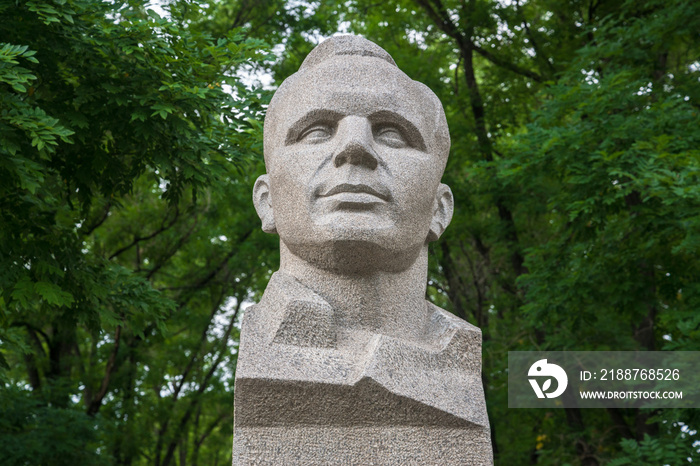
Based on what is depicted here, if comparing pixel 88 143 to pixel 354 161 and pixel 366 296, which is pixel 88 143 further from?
pixel 366 296

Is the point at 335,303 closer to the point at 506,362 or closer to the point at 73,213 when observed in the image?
the point at 73,213

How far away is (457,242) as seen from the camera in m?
13.6

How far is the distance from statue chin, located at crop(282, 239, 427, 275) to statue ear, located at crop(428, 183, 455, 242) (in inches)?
17.4

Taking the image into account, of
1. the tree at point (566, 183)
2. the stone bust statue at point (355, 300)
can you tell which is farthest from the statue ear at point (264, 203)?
the tree at point (566, 183)

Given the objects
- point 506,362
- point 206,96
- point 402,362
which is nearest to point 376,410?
point 402,362

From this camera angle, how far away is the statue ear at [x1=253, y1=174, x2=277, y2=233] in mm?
4996

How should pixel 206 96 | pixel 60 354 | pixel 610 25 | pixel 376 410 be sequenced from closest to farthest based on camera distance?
pixel 376 410 < pixel 206 96 < pixel 610 25 < pixel 60 354

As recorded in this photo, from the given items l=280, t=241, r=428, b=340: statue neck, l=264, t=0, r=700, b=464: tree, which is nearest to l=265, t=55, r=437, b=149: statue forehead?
l=280, t=241, r=428, b=340: statue neck

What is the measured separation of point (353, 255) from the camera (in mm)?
4352

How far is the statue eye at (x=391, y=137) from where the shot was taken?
15.1 feet

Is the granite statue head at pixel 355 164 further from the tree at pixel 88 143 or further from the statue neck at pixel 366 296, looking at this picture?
the tree at pixel 88 143

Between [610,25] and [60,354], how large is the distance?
9782 millimetres

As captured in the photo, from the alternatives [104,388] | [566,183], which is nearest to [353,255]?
[566,183]

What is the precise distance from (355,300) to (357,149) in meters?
0.84
